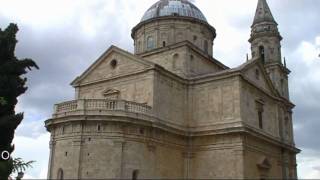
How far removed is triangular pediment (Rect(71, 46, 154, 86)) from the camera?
976 inches

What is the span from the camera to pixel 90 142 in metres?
21.1

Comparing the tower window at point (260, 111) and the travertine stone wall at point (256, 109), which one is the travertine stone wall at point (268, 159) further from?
the tower window at point (260, 111)

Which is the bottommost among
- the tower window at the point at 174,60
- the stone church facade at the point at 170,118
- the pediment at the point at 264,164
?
the pediment at the point at 264,164

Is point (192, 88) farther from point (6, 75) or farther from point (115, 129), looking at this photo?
point (6, 75)

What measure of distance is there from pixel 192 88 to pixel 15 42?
401 inches

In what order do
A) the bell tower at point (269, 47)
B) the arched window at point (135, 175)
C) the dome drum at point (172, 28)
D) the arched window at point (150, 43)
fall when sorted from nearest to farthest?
the arched window at point (135, 175) < the dome drum at point (172, 28) < the arched window at point (150, 43) < the bell tower at point (269, 47)

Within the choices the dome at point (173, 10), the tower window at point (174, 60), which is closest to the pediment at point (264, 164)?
the tower window at point (174, 60)

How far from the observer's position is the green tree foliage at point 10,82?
2036 centimetres

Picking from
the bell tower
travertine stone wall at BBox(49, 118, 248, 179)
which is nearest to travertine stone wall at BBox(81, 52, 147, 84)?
travertine stone wall at BBox(49, 118, 248, 179)

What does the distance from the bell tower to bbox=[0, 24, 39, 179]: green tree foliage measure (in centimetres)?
1775

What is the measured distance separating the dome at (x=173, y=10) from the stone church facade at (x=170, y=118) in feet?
1.22

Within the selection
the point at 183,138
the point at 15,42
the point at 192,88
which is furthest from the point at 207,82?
the point at 15,42

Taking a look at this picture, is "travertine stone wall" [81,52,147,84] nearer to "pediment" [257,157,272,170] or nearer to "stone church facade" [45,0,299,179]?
"stone church facade" [45,0,299,179]

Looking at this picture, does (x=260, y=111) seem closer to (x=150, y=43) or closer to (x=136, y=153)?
(x=136, y=153)
